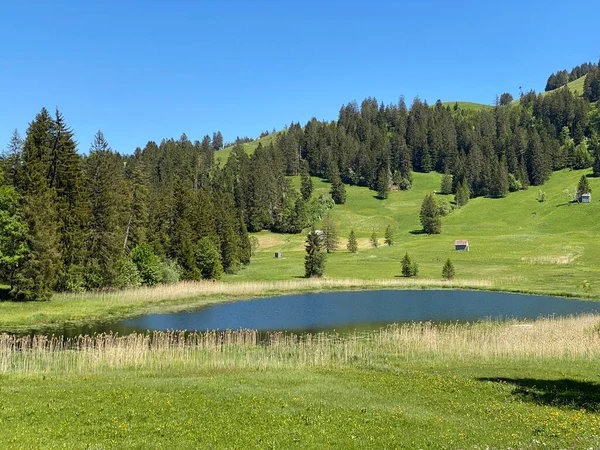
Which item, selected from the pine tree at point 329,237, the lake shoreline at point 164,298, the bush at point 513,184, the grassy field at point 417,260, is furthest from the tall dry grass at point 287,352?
the bush at point 513,184

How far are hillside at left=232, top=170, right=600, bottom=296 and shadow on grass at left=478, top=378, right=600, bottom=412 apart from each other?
50032mm

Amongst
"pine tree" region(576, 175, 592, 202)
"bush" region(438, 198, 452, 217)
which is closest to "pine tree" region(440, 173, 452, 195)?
"bush" region(438, 198, 452, 217)

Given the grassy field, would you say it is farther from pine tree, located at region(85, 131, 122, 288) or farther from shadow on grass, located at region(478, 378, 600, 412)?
shadow on grass, located at region(478, 378, 600, 412)

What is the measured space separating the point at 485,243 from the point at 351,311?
83.3m

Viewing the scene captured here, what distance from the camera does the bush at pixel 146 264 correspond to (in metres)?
65.1

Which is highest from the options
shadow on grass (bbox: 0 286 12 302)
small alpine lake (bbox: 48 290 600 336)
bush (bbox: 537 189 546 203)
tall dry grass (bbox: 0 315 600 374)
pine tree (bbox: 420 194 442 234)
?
bush (bbox: 537 189 546 203)

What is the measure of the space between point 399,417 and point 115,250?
172ft

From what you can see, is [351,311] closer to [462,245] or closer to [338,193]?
[462,245]

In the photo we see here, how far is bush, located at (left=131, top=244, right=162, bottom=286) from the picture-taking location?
65.1 meters

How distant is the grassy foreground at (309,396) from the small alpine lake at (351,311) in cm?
1448

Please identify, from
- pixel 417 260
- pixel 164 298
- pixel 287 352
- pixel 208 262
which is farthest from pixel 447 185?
pixel 287 352

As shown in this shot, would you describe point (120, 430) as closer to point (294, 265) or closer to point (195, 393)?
point (195, 393)

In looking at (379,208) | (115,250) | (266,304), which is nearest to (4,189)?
(115,250)

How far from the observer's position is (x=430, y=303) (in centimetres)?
6100
